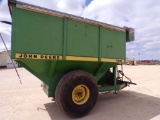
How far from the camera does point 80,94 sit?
4.83 metres

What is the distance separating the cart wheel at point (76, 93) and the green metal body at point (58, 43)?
482 mm

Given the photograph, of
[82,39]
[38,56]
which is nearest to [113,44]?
[82,39]

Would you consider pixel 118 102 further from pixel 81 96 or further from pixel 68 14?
pixel 68 14

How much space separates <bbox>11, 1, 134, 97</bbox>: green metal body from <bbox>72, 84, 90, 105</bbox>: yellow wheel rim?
0.63 metres

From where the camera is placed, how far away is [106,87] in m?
5.87

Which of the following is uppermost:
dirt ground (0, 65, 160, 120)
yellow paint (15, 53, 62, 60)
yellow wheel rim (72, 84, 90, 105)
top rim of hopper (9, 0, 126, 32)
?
top rim of hopper (9, 0, 126, 32)

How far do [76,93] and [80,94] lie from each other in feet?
0.46

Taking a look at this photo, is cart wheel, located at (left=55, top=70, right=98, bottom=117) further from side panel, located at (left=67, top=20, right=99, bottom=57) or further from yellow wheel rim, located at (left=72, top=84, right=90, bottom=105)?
side panel, located at (left=67, top=20, right=99, bottom=57)

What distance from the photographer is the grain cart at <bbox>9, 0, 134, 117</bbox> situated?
13.1 ft

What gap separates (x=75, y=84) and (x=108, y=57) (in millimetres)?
1608

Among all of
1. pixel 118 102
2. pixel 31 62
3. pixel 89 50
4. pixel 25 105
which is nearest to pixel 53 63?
pixel 31 62

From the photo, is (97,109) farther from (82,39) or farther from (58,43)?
(58,43)

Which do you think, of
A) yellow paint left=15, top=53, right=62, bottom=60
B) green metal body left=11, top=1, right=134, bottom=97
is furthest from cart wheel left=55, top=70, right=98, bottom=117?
yellow paint left=15, top=53, right=62, bottom=60

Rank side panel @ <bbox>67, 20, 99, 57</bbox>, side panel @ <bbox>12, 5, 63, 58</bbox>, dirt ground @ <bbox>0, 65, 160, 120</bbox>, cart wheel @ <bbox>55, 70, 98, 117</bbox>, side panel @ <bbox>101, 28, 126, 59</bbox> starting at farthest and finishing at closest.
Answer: side panel @ <bbox>101, 28, 126, 59</bbox> → side panel @ <bbox>67, 20, 99, 57</bbox> → dirt ground @ <bbox>0, 65, 160, 120</bbox> → cart wheel @ <bbox>55, 70, 98, 117</bbox> → side panel @ <bbox>12, 5, 63, 58</bbox>
